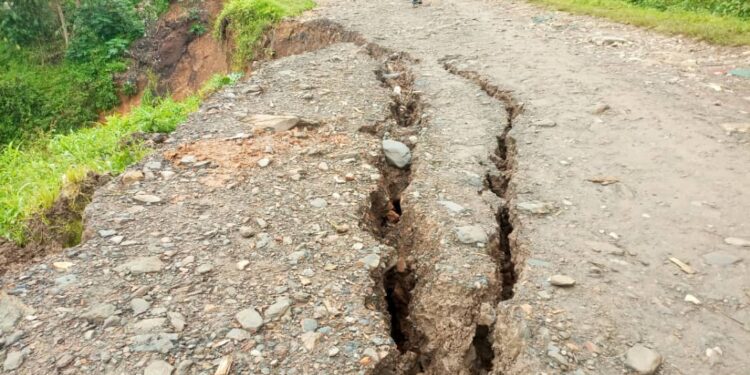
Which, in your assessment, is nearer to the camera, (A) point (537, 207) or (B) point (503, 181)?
(A) point (537, 207)

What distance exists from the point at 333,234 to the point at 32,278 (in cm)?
133

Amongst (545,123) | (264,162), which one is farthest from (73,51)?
(545,123)

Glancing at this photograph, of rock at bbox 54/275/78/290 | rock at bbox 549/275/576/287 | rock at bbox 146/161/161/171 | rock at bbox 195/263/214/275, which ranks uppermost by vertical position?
rock at bbox 146/161/161/171

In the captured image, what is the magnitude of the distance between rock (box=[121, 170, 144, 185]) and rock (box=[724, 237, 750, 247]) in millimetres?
3093

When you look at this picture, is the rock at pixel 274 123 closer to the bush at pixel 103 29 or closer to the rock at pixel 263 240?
the rock at pixel 263 240

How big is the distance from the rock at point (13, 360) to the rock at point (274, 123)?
2231 millimetres

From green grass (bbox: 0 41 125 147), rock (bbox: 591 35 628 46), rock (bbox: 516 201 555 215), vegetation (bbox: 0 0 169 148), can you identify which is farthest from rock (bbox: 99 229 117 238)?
vegetation (bbox: 0 0 169 148)

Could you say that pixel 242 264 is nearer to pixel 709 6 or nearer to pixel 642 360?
pixel 642 360

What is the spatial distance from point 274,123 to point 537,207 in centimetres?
198

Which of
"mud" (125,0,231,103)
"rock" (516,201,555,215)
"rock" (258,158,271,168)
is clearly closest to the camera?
"rock" (516,201,555,215)

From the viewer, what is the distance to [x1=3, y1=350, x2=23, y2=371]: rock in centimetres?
201

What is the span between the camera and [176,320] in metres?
2.18

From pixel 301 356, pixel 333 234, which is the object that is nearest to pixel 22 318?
pixel 301 356

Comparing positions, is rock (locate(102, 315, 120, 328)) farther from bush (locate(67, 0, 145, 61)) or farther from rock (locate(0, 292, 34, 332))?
bush (locate(67, 0, 145, 61))
